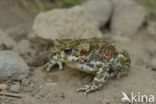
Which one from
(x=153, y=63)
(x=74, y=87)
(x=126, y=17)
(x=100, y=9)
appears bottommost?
(x=74, y=87)

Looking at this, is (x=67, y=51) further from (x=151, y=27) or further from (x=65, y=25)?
(x=151, y=27)

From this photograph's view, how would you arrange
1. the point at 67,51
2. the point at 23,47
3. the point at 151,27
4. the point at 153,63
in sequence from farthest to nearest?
the point at 151,27 < the point at 23,47 < the point at 153,63 < the point at 67,51

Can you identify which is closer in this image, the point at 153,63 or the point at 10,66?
the point at 10,66

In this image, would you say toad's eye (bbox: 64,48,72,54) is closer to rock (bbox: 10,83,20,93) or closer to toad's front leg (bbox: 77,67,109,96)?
toad's front leg (bbox: 77,67,109,96)

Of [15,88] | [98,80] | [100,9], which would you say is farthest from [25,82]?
[100,9]

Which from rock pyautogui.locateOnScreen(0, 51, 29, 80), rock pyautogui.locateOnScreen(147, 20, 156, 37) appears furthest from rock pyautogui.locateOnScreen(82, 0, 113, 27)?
rock pyautogui.locateOnScreen(0, 51, 29, 80)

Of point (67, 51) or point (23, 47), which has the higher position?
point (23, 47)

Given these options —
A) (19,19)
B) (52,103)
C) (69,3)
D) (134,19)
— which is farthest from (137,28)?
(52,103)

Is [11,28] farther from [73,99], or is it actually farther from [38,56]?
[73,99]
